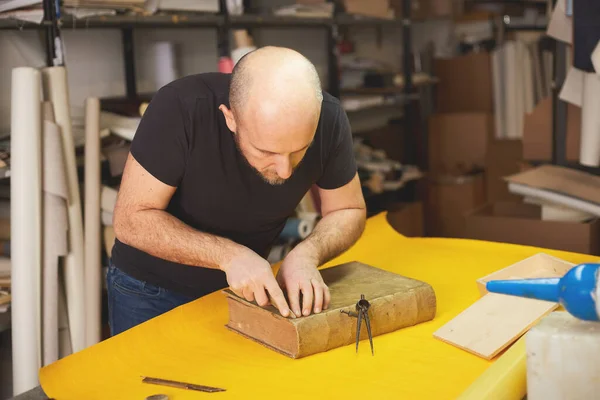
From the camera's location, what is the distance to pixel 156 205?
165 centimetres

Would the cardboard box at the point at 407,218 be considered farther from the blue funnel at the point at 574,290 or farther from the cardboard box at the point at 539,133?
the blue funnel at the point at 574,290

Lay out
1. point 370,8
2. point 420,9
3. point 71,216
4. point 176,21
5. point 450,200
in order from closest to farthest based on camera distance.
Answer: point 71,216 < point 176,21 < point 370,8 < point 450,200 < point 420,9

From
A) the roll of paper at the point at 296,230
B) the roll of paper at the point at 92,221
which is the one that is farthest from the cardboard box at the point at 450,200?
the roll of paper at the point at 92,221

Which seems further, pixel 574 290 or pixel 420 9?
pixel 420 9

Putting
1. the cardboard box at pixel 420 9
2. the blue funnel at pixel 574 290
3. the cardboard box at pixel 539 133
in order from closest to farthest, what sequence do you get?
the blue funnel at pixel 574 290 → the cardboard box at pixel 539 133 → the cardboard box at pixel 420 9

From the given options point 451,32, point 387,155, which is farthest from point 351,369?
point 451,32

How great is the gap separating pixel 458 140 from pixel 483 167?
26cm

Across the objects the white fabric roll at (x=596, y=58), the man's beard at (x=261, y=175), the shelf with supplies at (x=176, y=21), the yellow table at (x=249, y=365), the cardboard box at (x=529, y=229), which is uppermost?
the shelf with supplies at (x=176, y=21)

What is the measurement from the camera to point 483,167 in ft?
15.7

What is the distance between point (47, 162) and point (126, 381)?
130 centimetres

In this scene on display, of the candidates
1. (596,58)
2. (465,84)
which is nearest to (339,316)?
(596,58)

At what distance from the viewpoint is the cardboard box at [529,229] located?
3.14 m

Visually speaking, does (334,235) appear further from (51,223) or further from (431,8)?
(431,8)

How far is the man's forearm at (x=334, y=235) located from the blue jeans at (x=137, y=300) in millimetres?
408
